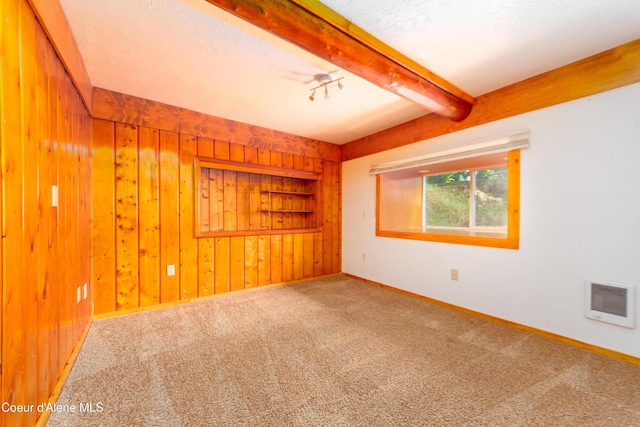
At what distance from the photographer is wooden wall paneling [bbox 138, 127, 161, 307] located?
105 inches

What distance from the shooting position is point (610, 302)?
5.95 feet

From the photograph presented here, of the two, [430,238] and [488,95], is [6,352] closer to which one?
[430,238]

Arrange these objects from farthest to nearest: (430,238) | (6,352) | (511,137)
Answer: (430,238), (511,137), (6,352)

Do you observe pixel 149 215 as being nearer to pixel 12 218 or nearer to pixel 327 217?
pixel 12 218

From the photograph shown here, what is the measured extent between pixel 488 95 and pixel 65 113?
3472 mm

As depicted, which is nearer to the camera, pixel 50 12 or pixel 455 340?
pixel 50 12

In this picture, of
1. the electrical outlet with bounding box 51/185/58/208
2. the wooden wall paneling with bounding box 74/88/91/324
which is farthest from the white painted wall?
the wooden wall paneling with bounding box 74/88/91/324

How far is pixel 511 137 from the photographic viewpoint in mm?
2311

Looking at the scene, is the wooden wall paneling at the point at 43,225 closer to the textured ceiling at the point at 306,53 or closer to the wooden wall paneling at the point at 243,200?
the textured ceiling at the point at 306,53

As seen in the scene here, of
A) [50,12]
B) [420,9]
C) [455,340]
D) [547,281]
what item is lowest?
[455,340]

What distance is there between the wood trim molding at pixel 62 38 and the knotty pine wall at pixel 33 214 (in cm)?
4

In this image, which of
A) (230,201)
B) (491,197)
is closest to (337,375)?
(230,201)

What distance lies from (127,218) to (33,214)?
5.13 ft

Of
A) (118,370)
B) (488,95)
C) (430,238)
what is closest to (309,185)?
(430,238)
